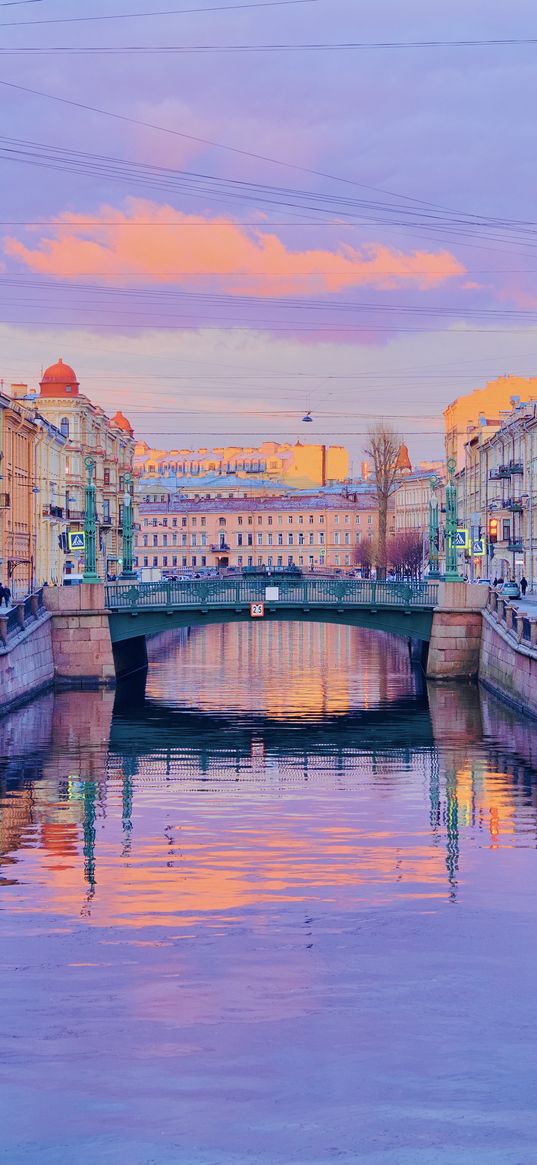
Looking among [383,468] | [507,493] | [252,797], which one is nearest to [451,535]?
[252,797]

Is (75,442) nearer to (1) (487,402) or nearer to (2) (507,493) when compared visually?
(2) (507,493)

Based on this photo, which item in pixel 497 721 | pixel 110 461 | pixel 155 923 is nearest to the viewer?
pixel 155 923

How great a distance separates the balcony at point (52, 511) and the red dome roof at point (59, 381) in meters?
12.5

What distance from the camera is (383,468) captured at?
463 ft

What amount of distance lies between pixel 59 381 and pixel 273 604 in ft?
175

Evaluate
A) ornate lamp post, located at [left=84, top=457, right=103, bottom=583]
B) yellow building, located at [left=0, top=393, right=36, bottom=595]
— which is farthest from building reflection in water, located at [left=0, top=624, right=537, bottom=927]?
yellow building, located at [left=0, top=393, right=36, bottom=595]

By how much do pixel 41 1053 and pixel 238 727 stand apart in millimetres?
34542

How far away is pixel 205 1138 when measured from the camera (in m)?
14.0

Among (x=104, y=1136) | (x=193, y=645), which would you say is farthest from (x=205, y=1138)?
(x=193, y=645)

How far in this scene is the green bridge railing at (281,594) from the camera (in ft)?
208

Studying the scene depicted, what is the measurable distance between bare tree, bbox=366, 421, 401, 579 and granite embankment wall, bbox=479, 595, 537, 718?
233ft

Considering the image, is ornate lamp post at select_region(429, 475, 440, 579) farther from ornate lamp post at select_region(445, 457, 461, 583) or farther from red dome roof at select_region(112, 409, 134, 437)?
red dome roof at select_region(112, 409, 134, 437)

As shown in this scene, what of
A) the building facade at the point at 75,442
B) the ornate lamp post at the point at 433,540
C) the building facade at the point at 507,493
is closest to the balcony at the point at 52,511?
the building facade at the point at 75,442

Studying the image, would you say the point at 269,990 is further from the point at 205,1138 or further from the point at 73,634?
the point at 73,634
